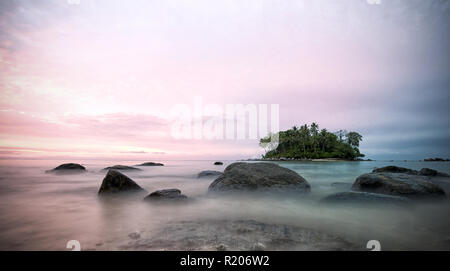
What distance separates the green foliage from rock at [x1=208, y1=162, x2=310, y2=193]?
275 ft

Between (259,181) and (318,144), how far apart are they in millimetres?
87594

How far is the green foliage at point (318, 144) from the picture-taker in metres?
84.1

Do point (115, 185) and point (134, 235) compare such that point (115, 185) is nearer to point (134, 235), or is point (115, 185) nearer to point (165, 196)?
point (165, 196)

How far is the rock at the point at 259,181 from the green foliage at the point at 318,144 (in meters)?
83.9

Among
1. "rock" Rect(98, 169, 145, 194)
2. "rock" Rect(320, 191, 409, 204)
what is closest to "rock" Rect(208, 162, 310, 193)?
"rock" Rect(320, 191, 409, 204)

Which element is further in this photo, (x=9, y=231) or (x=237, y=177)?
(x=237, y=177)

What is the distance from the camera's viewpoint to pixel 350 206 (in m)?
5.12

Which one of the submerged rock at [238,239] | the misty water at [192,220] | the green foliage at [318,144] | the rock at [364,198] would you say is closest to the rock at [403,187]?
the misty water at [192,220]

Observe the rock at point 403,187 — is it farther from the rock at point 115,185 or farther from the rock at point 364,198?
the rock at point 115,185

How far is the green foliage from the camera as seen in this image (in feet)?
276

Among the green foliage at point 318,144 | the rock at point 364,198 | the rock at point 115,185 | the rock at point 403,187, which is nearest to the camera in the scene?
the rock at point 364,198
